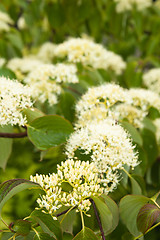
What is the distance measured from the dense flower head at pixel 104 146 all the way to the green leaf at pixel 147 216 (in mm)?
97

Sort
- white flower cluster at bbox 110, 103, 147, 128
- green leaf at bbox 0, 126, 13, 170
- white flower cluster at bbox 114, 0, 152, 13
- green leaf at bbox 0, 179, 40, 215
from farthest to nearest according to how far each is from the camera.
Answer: white flower cluster at bbox 114, 0, 152, 13, white flower cluster at bbox 110, 103, 147, 128, green leaf at bbox 0, 126, 13, 170, green leaf at bbox 0, 179, 40, 215

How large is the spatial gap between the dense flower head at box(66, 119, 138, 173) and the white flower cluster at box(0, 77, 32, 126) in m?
0.11

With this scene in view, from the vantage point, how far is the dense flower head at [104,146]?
55 cm

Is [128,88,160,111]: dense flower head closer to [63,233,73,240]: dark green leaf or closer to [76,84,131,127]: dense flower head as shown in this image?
[76,84,131,127]: dense flower head

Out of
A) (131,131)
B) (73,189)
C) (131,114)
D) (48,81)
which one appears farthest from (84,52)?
(73,189)

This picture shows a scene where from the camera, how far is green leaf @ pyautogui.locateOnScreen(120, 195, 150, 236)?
50 cm

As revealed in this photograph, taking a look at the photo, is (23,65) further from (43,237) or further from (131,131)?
(43,237)

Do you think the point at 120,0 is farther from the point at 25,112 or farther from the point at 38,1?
the point at 25,112

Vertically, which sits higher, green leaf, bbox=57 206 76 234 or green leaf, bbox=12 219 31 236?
green leaf, bbox=57 206 76 234

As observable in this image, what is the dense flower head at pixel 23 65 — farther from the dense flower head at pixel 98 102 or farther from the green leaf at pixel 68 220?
the green leaf at pixel 68 220


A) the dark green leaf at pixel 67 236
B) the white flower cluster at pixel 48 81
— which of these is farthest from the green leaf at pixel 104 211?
the white flower cluster at pixel 48 81

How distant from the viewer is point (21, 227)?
1.43ft

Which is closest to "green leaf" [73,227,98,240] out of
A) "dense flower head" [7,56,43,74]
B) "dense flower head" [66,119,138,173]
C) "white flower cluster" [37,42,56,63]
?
"dense flower head" [66,119,138,173]

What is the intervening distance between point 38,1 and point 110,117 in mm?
1154
